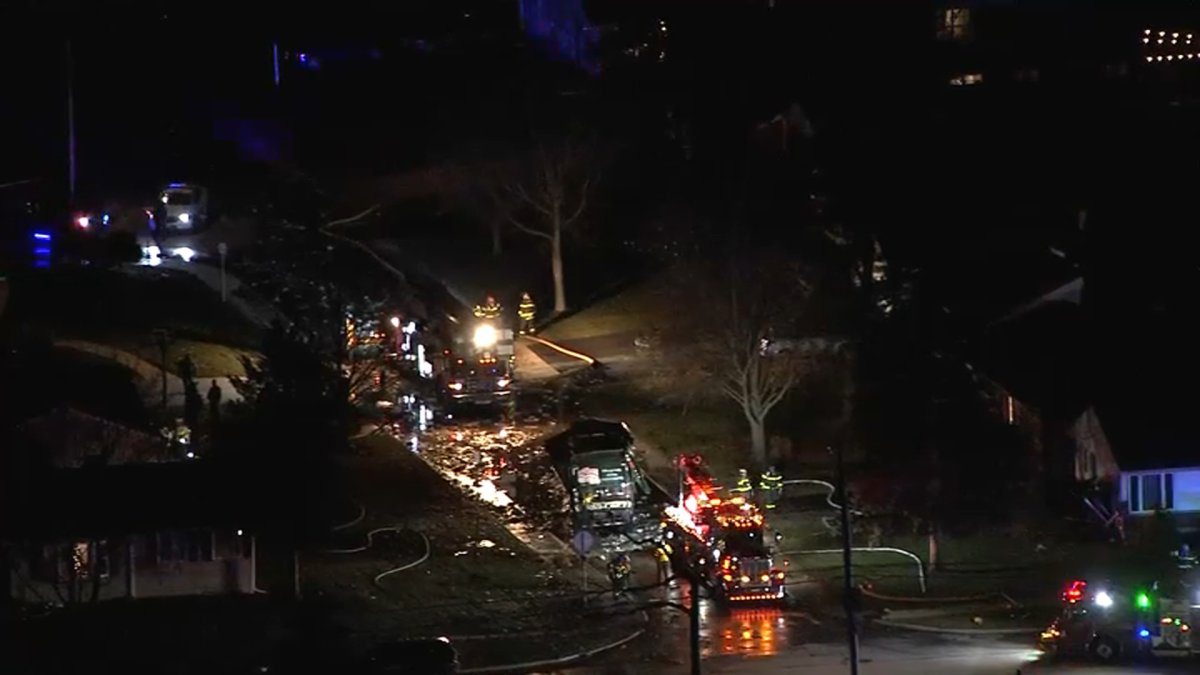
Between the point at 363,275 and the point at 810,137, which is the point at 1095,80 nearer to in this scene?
the point at 810,137

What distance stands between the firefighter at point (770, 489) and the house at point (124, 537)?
9.48 m

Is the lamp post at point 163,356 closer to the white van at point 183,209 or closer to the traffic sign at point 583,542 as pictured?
the white van at point 183,209

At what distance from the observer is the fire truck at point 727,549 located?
25.9 metres

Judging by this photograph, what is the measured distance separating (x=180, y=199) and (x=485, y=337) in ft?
37.8

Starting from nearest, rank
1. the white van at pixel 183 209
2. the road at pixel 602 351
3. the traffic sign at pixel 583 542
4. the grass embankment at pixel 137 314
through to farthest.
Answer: the traffic sign at pixel 583 542
the grass embankment at pixel 137 314
the road at pixel 602 351
the white van at pixel 183 209

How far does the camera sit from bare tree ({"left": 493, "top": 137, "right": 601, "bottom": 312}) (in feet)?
145

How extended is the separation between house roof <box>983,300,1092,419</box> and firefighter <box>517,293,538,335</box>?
1079cm

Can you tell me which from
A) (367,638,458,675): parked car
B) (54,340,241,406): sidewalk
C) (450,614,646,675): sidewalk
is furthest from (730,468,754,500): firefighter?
(54,340,241,406): sidewalk

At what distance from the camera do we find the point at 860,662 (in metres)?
23.1

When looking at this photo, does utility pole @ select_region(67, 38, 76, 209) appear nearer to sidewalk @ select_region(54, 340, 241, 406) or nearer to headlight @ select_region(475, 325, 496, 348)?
sidewalk @ select_region(54, 340, 241, 406)

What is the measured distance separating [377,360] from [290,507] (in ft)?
35.5

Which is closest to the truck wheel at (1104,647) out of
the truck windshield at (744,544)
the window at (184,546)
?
the truck windshield at (744,544)

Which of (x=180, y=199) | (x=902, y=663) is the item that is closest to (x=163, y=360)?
(x=180, y=199)

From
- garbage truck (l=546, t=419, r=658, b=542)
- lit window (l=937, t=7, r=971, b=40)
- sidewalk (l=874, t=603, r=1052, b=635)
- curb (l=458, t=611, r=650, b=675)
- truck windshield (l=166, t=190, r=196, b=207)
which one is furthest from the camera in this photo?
lit window (l=937, t=7, r=971, b=40)
